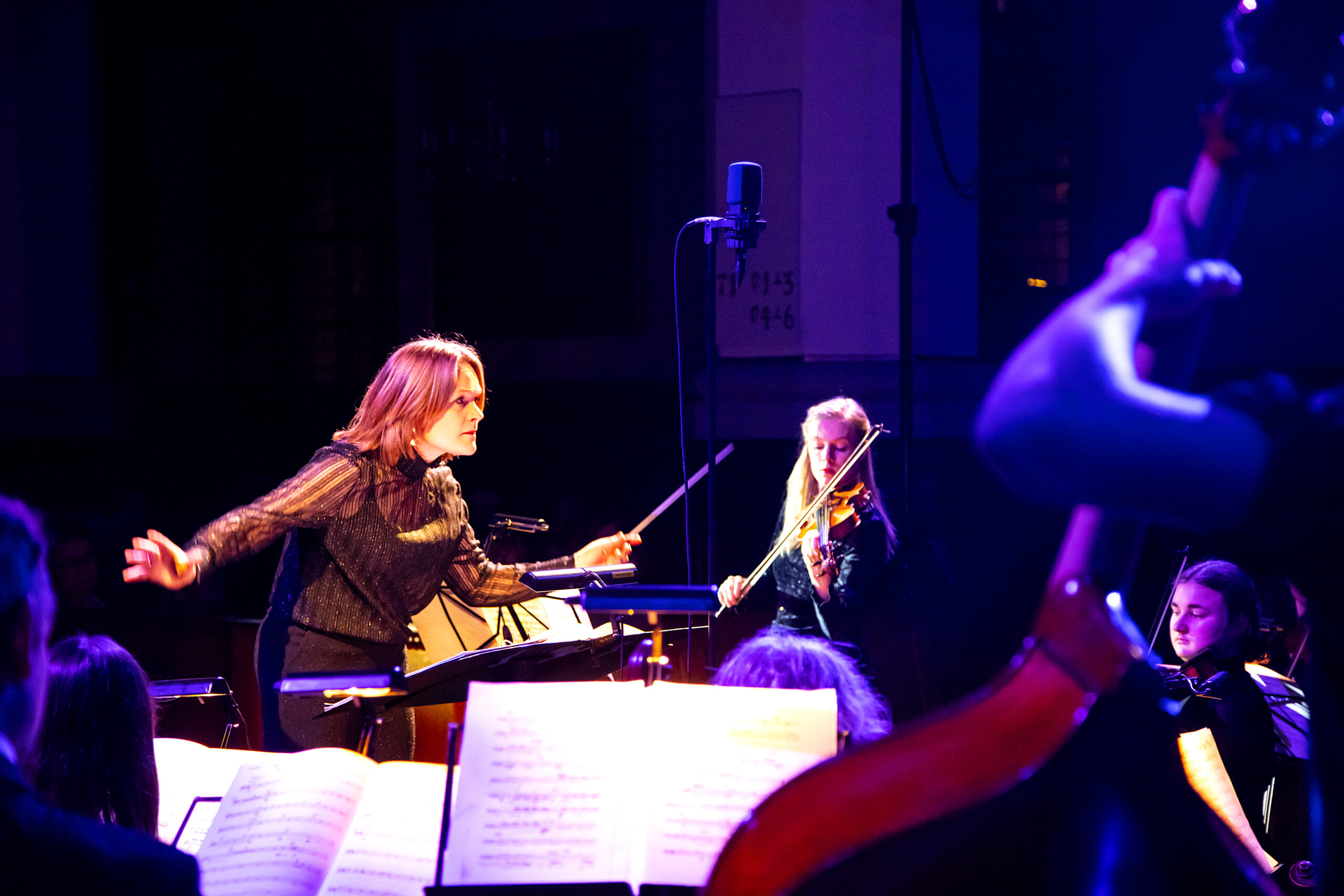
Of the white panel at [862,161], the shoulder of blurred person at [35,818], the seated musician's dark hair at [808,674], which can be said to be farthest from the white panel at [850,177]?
the shoulder of blurred person at [35,818]

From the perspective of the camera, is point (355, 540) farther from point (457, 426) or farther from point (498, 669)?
point (498, 669)

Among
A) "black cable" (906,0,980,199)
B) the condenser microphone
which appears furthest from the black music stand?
"black cable" (906,0,980,199)

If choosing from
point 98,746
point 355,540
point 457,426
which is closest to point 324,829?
point 98,746

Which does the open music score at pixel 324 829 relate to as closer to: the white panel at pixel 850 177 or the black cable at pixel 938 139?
the white panel at pixel 850 177

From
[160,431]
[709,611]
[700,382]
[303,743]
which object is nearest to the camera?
[709,611]

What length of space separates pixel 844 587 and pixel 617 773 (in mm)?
2693

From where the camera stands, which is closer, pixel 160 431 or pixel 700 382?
pixel 700 382

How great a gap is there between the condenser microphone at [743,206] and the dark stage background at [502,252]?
6.05 feet

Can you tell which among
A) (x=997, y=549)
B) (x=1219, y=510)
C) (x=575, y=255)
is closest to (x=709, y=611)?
(x=1219, y=510)

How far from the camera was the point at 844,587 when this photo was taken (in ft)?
13.4

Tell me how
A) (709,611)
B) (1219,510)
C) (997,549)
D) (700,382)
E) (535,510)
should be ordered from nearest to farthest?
(1219,510) → (709,611) → (997,549) → (700,382) → (535,510)

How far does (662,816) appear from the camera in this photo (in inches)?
57.4

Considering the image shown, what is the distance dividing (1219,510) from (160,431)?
A: 8624 millimetres

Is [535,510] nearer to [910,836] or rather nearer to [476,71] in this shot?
[476,71]
